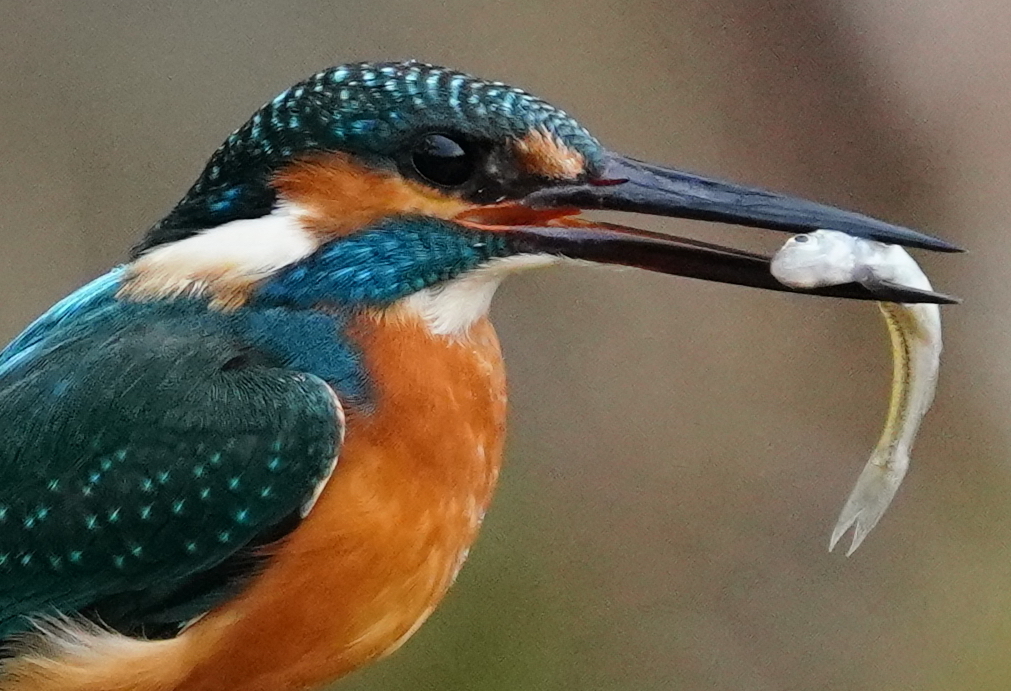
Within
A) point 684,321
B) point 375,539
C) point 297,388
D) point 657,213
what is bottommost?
point 684,321

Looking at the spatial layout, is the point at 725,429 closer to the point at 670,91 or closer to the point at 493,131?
the point at 670,91

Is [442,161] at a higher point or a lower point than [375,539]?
higher

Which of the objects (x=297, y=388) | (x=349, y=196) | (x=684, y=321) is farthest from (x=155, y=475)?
(x=684, y=321)

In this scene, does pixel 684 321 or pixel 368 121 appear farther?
pixel 684 321

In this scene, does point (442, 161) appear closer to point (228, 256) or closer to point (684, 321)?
point (228, 256)

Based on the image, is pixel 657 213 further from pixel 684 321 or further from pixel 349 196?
pixel 684 321

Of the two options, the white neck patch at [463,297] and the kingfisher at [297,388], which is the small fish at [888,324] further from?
the white neck patch at [463,297]

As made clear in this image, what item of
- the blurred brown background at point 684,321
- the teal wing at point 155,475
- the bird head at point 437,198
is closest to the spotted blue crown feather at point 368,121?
the bird head at point 437,198
